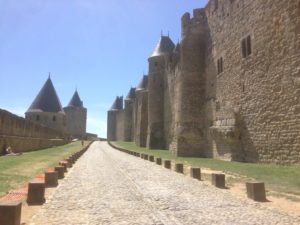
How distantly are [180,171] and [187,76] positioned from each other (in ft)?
42.4

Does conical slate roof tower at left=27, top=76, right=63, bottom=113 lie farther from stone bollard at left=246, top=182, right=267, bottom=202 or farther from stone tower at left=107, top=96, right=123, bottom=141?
stone bollard at left=246, top=182, right=267, bottom=202

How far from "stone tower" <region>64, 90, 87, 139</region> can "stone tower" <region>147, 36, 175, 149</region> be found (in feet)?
141

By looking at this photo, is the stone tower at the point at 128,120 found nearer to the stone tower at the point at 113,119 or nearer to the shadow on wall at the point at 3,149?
the stone tower at the point at 113,119

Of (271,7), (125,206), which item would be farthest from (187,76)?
(125,206)

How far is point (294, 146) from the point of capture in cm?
1344

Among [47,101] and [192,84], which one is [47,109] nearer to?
[47,101]

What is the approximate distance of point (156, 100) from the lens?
39.8 meters

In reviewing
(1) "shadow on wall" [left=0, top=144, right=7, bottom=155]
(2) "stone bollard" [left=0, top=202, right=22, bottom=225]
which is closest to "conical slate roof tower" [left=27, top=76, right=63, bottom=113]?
(1) "shadow on wall" [left=0, top=144, right=7, bottom=155]

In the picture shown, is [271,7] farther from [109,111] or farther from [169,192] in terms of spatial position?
[109,111]

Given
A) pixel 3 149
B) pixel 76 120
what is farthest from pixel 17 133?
pixel 76 120

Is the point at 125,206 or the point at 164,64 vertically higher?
the point at 164,64

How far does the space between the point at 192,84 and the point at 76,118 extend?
192 feet

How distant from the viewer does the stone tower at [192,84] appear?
24.6 m

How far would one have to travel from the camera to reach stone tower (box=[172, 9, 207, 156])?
80.8 feet
